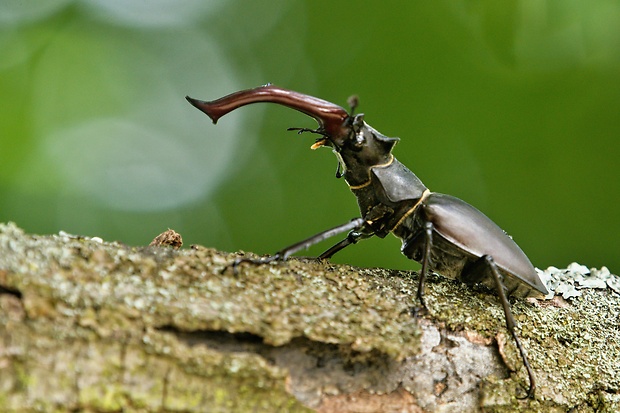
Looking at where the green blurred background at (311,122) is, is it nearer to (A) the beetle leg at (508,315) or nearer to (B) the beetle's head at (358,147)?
(B) the beetle's head at (358,147)

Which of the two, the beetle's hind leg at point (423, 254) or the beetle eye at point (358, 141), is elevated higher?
the beetle eye at point (358, 141)

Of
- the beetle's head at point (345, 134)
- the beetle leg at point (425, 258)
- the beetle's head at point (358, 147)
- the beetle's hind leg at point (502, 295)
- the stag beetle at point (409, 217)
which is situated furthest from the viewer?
the beetle's head at point (358, 147)

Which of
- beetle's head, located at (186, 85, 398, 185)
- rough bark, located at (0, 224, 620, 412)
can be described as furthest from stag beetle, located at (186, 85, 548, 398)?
rough bark, located at (0, 224, 620, 412)

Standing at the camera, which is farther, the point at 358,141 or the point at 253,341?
the point at 358,141

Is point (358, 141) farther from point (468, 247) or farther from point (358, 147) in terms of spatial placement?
point (468, 247)

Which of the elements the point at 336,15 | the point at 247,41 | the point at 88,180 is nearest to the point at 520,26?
the point at 336,15

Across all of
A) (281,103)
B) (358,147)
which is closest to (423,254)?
(358,147)

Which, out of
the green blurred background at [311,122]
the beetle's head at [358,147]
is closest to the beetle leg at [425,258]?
the beetle's head at [358,147]

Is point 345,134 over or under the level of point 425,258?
over
